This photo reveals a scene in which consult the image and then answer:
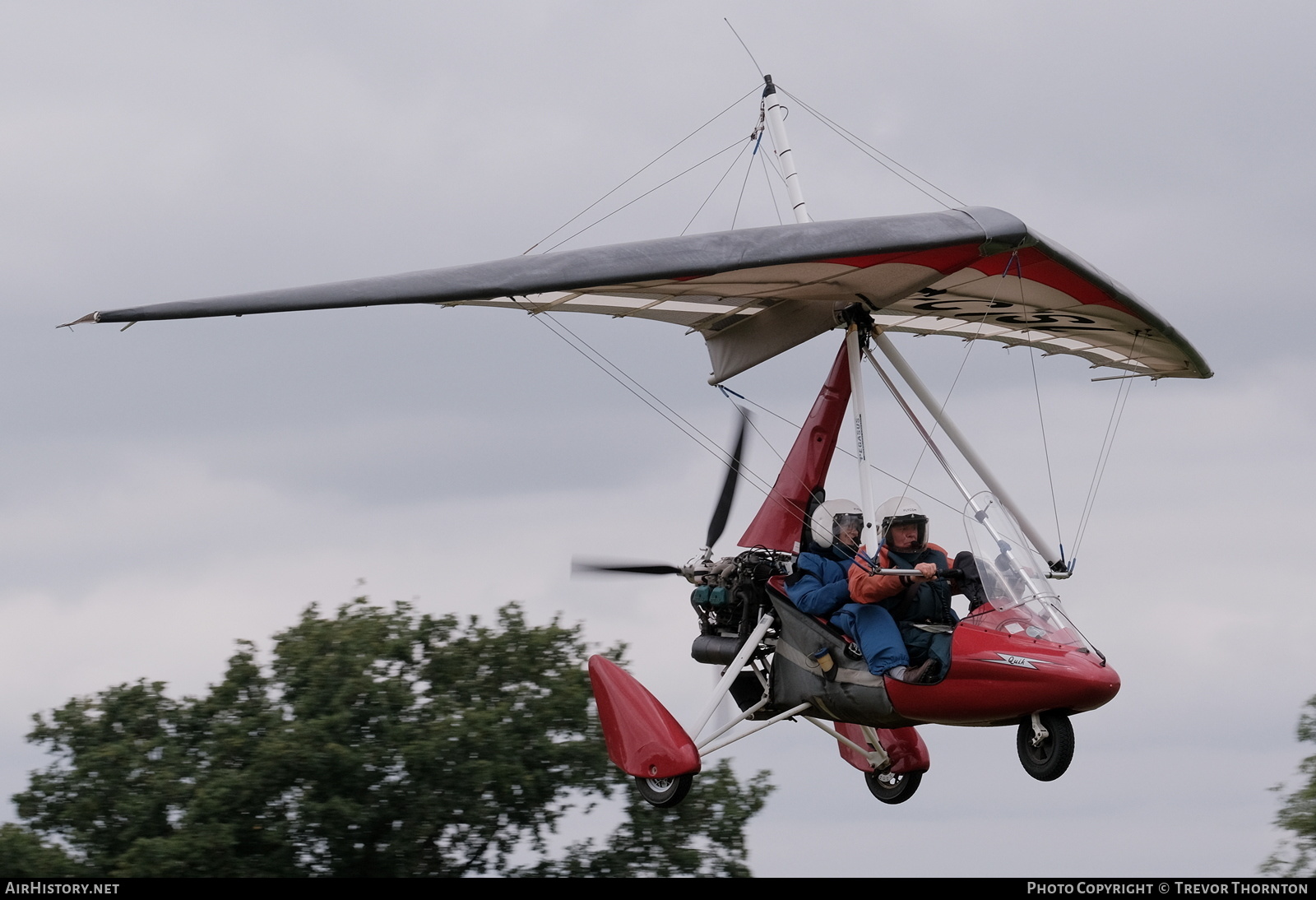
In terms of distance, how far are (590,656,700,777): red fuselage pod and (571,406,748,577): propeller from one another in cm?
80

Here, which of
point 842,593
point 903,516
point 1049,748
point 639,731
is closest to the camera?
point 1049,748

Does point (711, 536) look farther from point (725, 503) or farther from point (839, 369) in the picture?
point (839, 369)

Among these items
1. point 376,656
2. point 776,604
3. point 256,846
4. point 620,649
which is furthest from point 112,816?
point 776,604

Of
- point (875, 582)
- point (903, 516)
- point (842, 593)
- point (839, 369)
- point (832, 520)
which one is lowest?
point (875, 582)

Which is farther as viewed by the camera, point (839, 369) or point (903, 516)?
point (839, 369)

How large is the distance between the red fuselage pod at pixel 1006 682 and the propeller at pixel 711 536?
2.35 meters

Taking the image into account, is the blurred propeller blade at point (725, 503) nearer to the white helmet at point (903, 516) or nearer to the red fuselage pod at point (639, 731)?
the red fuselage pod at point (639, 731)

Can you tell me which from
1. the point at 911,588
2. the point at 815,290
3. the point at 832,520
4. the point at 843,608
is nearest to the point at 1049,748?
the point at 911,588

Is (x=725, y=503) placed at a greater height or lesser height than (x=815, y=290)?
lesser

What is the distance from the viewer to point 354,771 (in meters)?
16.8

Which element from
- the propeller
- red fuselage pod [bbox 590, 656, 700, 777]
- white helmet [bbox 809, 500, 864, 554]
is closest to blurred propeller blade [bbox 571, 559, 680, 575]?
the propeller

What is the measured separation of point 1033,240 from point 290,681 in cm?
1149

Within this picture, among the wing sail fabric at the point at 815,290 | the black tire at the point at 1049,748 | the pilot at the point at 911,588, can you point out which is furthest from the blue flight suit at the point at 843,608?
the wing sail fabric at the point at 815,290

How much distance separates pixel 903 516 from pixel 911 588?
1.60 feet
